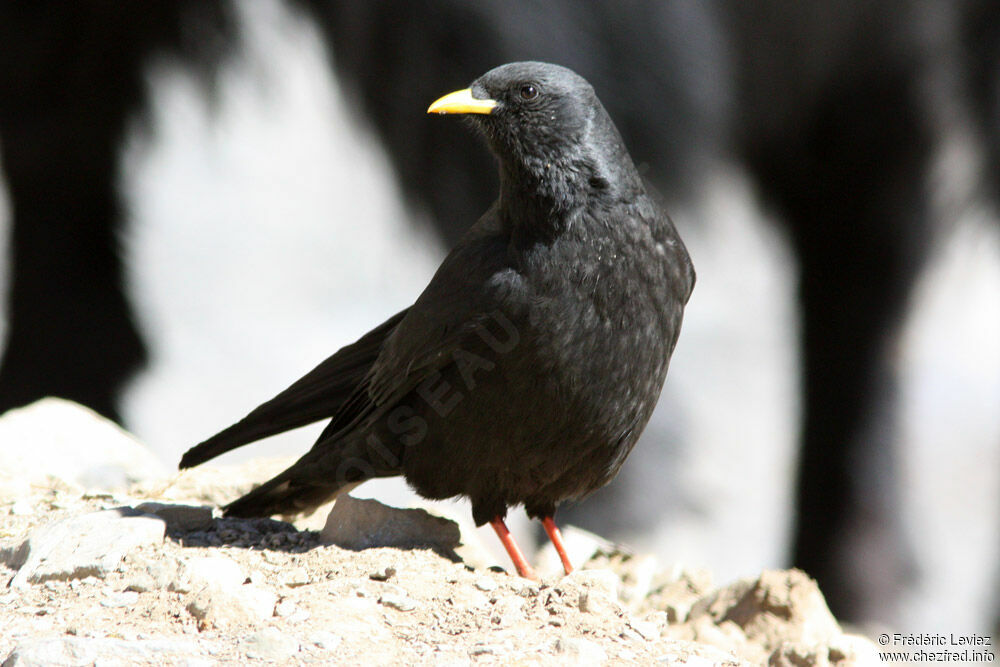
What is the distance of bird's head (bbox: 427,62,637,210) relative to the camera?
11.5 ft

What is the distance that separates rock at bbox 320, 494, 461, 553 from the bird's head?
1.12 m

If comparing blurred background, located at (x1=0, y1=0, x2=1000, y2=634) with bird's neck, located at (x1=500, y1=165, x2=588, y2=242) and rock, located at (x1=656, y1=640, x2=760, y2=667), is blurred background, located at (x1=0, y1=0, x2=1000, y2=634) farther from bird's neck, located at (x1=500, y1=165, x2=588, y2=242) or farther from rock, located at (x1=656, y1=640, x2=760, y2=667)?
rock, located at (x1=656, y1=640, x2=760, y2=667)

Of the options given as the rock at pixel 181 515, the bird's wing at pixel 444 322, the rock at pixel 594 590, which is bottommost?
the rock at pixel 181 515

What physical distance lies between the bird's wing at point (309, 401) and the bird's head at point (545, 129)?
790mm

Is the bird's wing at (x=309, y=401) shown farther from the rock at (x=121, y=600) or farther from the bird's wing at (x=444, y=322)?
the rock at (x=121, y=600)

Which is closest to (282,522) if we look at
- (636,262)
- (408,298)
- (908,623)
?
(636,262)

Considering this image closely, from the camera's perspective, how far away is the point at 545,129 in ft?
11.5

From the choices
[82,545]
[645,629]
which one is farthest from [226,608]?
[645,629]

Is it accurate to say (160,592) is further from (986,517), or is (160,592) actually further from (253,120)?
(986,517)

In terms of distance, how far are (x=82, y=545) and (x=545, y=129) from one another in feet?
6.03

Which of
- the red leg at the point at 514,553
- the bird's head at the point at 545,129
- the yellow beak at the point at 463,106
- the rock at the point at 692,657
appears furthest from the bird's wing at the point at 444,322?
the rock at the point at 692,657

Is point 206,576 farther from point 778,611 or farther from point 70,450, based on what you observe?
point 70,450

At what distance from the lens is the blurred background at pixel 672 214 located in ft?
18.8

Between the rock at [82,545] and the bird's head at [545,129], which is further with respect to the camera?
the bird's head at [545,129]
